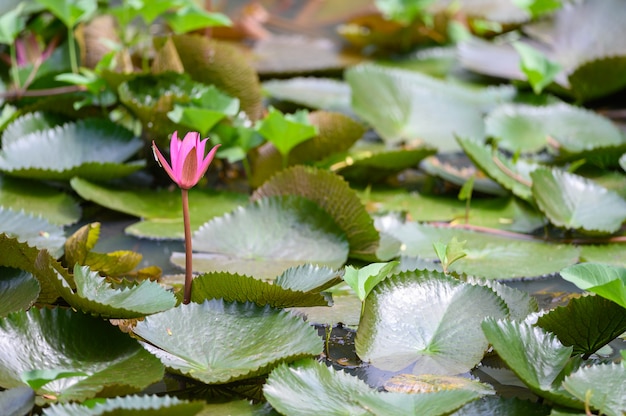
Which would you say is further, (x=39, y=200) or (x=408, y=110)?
(x=408, y=110)

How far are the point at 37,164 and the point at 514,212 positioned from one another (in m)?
0.74

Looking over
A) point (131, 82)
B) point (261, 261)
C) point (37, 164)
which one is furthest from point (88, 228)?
point (131, 82)

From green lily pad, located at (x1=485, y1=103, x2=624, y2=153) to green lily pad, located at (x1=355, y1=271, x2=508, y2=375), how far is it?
2.28 ft

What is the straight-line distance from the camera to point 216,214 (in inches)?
48.2

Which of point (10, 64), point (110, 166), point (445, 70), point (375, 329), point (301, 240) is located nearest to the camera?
point (375, 329)

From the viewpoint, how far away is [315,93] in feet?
5.63

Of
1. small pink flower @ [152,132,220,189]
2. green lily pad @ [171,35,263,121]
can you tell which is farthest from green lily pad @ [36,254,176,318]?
green lily pad @ [171,35,263,121]

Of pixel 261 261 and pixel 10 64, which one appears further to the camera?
pixel 10 64

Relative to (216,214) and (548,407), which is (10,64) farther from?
(548,407)

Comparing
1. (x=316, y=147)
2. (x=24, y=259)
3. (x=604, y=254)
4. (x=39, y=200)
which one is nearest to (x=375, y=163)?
(x=316, y=147)

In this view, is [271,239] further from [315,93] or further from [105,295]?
[315,93]

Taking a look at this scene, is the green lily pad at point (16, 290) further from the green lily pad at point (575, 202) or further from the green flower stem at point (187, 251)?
the green lily pad at point (575, 202)

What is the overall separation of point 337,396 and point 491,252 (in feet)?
1.53

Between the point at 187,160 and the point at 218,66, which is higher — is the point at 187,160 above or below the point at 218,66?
above
